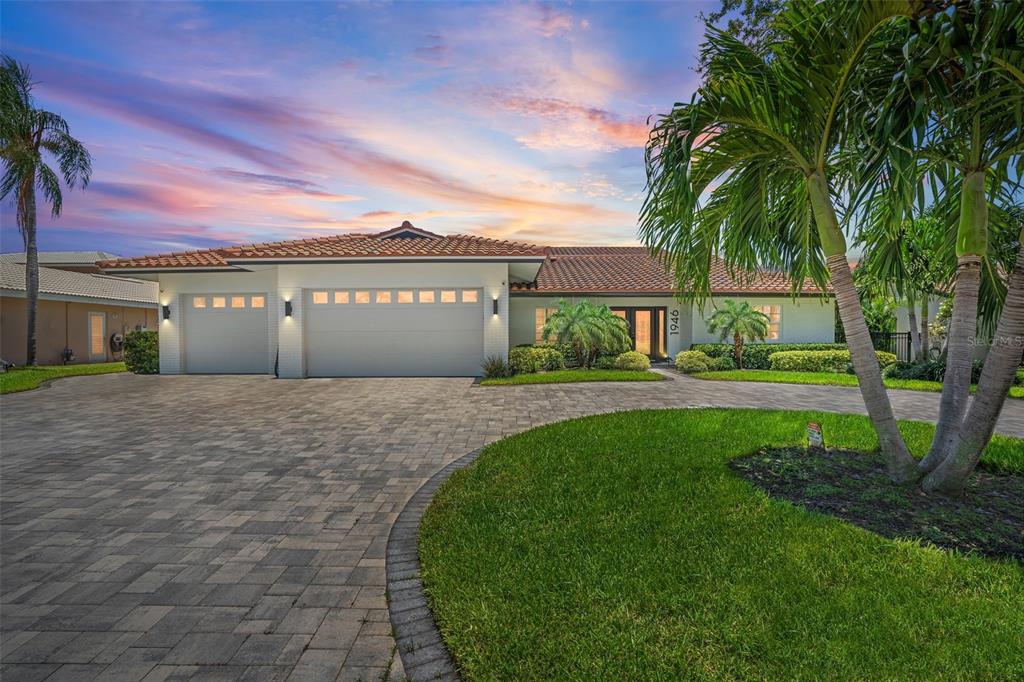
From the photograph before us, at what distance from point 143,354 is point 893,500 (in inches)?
777

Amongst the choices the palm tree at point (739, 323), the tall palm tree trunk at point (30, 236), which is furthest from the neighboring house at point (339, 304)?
the tall palm tree trunk at point (30, 236)

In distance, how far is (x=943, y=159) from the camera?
4020 mm

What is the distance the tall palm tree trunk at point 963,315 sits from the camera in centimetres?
395

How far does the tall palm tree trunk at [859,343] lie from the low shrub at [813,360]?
1277 centimetres

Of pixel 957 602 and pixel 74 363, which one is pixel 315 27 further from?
pixel 74 363

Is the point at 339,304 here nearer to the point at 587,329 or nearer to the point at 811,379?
the point at 587,329

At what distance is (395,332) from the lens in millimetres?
14289

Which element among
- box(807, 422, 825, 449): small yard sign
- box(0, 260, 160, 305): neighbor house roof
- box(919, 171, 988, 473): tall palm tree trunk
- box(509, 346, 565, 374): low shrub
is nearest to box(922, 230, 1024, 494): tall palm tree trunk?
box(919, 171, 988, 473): tall palm tree trunk

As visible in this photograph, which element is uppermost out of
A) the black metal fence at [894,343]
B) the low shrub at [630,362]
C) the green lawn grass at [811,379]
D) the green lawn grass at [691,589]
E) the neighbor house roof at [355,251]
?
the neighbor house roof at [355,251]

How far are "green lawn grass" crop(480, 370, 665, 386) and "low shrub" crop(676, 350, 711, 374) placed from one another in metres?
2.12

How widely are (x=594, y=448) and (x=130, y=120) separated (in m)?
14.6

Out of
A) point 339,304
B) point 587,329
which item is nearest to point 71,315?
point 339,304

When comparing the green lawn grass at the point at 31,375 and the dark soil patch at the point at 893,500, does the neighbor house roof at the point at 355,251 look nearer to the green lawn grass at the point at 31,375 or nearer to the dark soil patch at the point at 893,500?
the green lawn grass at the point at 31,375

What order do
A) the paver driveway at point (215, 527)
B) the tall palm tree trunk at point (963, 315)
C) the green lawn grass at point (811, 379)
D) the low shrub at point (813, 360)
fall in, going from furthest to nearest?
the low shrub at point (813, 360) < the green lawn grass at point (811, 379) < the tall palm tree trunk at point (963, 315) < the paver driveway at point (215, 527)
